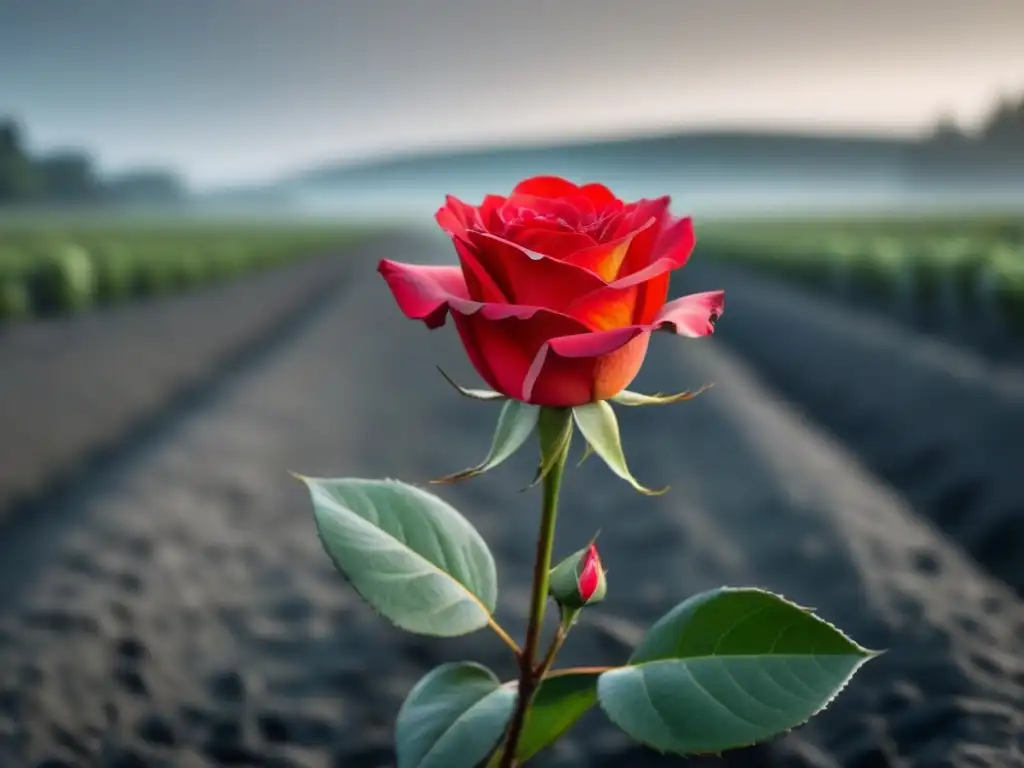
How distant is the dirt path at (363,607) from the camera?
2674mm

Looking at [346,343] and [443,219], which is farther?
[346,343]

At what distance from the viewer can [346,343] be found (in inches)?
447

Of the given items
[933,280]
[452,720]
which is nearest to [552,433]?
[452,720]

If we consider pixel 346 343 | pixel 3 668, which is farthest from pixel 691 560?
pixel 346 343

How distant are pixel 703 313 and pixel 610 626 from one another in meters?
2.66

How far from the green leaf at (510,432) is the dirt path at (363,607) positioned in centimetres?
188

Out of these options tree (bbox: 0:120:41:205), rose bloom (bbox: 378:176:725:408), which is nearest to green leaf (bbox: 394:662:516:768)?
rose bloom (bbox: 378:176:725:408)

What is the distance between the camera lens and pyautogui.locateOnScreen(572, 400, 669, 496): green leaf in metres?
0.93

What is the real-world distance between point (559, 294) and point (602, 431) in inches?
6.0

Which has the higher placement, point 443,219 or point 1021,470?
point 443,219

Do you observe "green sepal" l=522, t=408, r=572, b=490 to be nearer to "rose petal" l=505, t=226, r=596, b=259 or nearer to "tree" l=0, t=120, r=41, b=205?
"rose petal" l=505, t=226, r=596, b=259

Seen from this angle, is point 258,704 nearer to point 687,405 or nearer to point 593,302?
point 593,302

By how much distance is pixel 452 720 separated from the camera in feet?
3.70

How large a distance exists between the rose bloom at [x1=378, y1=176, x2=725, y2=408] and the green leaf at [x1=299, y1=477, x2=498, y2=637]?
28 centimetres
